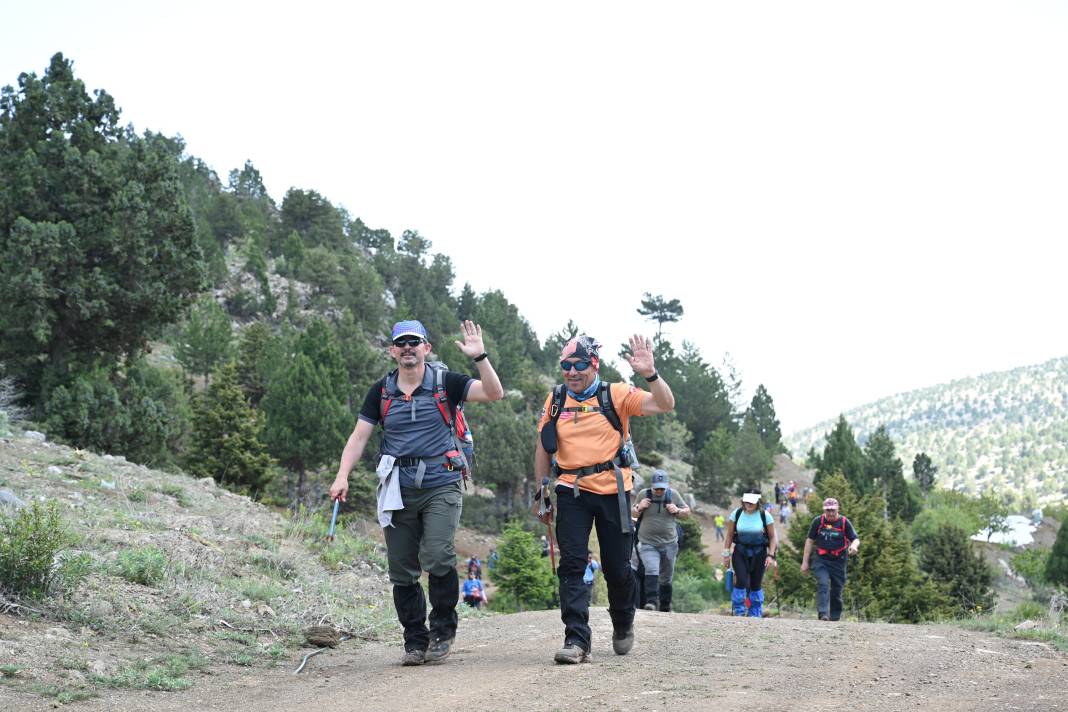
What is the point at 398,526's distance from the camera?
270 inches

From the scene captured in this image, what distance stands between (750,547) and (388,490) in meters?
7.04

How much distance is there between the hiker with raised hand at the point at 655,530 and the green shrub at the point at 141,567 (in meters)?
6.13

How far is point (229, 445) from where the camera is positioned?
123 ft

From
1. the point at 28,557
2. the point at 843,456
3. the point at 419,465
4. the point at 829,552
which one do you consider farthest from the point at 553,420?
the point at 843,456

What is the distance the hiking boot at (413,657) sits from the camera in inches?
268

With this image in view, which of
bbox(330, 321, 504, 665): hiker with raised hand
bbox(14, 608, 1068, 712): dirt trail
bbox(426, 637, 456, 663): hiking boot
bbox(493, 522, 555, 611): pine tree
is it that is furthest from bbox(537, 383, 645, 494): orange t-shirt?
bbox(493, 522, 555, 611): pine tree

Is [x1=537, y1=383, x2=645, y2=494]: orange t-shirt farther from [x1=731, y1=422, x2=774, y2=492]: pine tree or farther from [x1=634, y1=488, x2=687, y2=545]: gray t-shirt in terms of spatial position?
[x1=731, y1=422, x2=774, y2=492]: pine tree

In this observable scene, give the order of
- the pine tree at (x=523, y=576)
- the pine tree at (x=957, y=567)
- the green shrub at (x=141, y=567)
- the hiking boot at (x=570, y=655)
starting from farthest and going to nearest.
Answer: the pine tree at (x=957, y=567) → the pine tree at (x=523, y=576) → the green shrub at (x=141, y=567) → the hiking boot at (x=570, y=655)

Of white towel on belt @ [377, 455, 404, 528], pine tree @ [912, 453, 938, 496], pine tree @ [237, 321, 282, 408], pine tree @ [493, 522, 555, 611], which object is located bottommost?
pine tree @ [493, 522, 555, 611]

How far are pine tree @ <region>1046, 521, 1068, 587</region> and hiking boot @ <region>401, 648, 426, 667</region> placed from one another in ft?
157

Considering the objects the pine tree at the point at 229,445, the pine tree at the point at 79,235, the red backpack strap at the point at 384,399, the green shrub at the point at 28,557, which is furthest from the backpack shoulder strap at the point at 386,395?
the pine tree at the point at 229,445

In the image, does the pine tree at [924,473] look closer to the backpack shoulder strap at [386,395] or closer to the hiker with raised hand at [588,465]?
the hiker with raised hand at [588,465]

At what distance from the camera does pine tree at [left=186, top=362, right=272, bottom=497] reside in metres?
37.1

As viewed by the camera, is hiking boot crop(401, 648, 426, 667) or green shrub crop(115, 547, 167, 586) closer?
A: hiking boot crop(401, 648, 426, 667)
